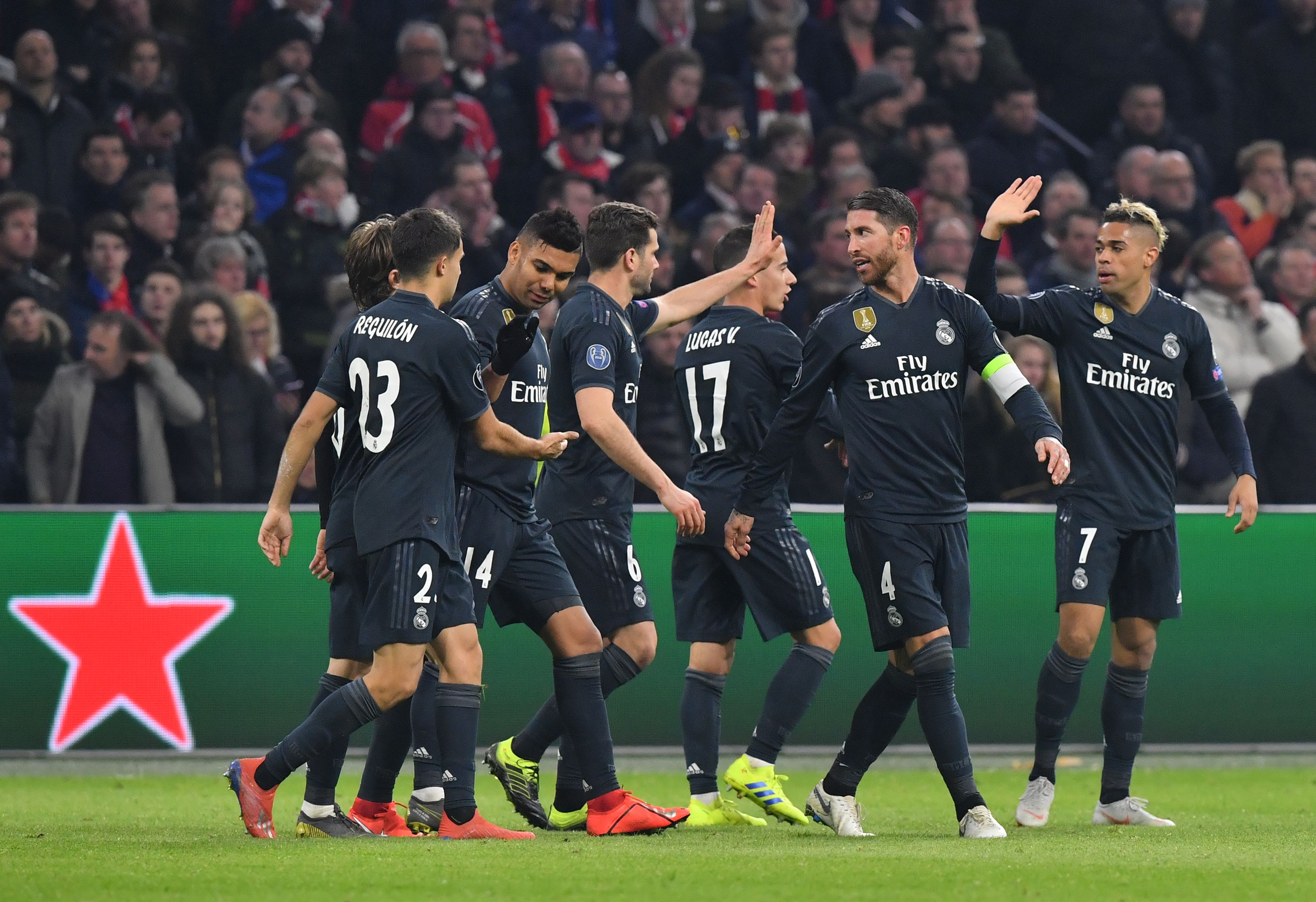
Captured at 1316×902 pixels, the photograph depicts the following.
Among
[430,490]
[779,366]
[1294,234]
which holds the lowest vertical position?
[430,490]

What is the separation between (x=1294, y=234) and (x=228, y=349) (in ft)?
27.8

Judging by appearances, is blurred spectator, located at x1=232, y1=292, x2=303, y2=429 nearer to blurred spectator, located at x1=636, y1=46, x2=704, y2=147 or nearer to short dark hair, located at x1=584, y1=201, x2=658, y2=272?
blurred spectator, located at x1=636, y1=46, x2=704, y2=147

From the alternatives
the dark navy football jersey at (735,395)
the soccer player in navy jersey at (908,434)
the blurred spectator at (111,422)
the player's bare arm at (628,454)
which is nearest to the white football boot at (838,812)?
the soccer player in navy jersey at (908,434)

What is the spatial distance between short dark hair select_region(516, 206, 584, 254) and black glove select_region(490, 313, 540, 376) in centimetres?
28

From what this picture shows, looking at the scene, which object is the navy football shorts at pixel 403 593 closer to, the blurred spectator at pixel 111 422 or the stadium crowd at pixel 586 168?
the stadium crowd at pixel 586 168

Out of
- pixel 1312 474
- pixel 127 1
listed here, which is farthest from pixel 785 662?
pixel 127 1

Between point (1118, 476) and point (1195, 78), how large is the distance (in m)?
8.73

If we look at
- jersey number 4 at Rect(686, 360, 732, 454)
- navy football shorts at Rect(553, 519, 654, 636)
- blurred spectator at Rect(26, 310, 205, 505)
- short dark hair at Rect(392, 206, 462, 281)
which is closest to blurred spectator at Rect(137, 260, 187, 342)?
blurred spectator at Rect(26, 310, 205, 505)

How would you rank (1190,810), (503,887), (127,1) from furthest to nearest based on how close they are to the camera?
(127,1) → (1190,810) → (503,887)

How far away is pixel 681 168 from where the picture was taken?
521 inches

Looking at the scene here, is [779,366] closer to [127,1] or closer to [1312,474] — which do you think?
[1312,474]

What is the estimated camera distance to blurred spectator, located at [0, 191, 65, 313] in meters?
11.1

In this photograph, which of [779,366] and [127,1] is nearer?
[779,366]

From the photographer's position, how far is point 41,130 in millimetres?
11906
